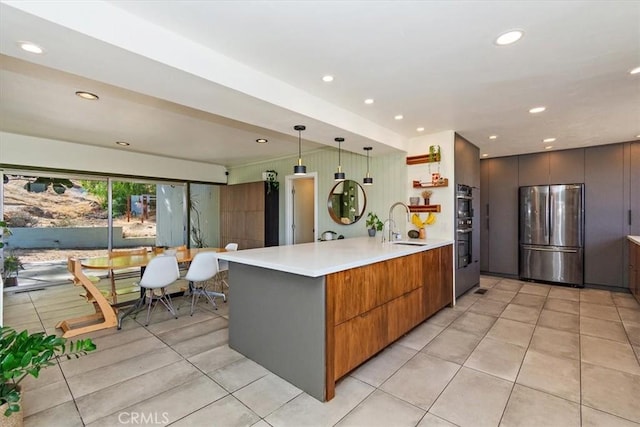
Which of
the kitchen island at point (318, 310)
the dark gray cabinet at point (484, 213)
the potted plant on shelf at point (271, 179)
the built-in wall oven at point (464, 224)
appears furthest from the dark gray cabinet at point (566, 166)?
the potted plant on shelf at point (271, 179)

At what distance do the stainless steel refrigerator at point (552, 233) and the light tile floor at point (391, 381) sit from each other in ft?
5.53

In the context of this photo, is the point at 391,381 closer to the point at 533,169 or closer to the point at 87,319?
the point at 87,319

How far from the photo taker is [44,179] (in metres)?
5.41

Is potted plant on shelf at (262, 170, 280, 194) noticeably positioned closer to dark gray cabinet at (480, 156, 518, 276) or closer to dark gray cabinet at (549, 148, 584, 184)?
dark gray cabinet at (480, 156, 518, 276)

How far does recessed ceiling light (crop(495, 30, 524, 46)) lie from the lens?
75.9 inches

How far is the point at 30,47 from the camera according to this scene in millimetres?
1730

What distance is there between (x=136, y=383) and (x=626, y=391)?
3615 mm

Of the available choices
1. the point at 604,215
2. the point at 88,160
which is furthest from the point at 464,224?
the point at 88,160

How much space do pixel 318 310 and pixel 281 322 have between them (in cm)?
44

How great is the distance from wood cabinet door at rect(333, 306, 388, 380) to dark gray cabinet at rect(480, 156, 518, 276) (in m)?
4.34

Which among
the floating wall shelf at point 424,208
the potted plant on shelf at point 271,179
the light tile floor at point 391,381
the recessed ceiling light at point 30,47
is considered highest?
the recessed ceiling light at point 30,47

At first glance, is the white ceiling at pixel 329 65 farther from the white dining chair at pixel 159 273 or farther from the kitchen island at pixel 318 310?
the white dining chair at pixel 159 273

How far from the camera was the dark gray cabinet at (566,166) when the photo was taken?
201 inches

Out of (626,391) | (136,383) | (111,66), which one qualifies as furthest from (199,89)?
(626,391)
